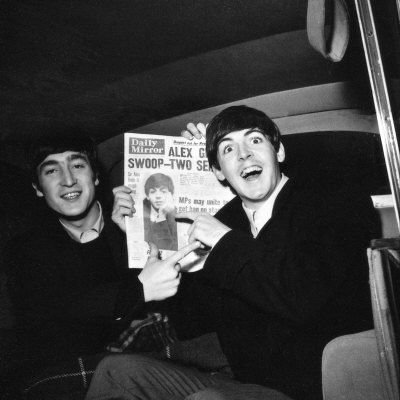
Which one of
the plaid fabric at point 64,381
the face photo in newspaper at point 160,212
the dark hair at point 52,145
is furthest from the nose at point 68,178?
the plaid fabric at point 64,381

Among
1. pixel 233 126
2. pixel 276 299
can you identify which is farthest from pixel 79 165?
pixel 276 299

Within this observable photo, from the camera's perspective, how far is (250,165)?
174 cm

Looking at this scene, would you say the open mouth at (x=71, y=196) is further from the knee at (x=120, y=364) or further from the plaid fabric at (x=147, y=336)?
the knee at (x=120, y=364)

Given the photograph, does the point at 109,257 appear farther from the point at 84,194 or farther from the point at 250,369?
the point at 250,369

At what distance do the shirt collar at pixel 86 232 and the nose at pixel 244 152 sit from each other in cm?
102

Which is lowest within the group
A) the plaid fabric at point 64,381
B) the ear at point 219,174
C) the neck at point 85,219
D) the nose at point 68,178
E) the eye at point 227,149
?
the plaid fabric at point 64,381

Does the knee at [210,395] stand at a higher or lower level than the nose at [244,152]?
lower

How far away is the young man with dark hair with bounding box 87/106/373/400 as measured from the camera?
1.30 metres

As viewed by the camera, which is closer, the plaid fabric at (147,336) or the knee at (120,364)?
the knee at (120,364)

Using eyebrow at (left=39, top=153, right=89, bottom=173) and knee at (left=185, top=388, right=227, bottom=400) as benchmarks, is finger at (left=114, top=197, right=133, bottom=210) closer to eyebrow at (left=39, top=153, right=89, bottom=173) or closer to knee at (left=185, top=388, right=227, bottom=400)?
eyebrow at (left=39, top=153, right=89, bottom=173)

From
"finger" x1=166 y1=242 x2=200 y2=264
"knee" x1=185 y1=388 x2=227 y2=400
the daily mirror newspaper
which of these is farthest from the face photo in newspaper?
"knee" x1=185 y1=388 x2=227 y2=400

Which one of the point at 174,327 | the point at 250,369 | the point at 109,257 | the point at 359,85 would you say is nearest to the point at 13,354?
the point at 109,257

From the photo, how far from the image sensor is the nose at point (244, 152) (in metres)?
1.77

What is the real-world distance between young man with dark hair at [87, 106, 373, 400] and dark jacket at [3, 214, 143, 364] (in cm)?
45
